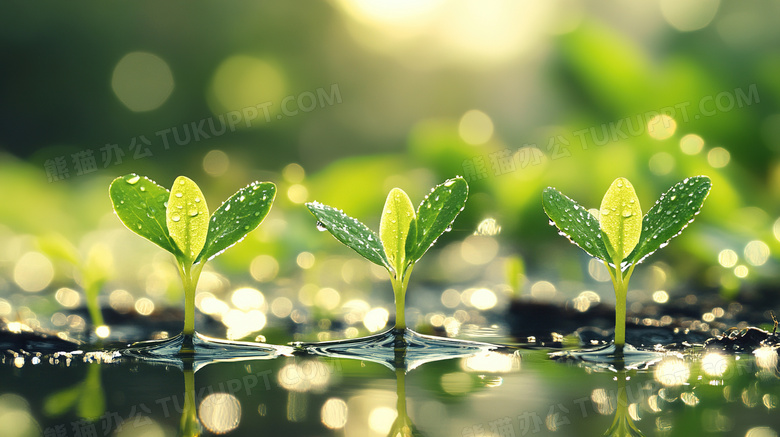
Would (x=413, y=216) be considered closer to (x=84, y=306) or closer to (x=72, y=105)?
(x=84, y=306)

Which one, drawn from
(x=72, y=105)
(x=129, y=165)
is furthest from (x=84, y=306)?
(x=72, y=105)

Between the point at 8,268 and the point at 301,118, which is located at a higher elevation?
the point at 301,118

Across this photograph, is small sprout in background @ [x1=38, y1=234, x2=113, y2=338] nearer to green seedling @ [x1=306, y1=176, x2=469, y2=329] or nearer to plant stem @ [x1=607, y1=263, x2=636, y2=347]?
green seedling @ [x1=306, y1=176, x2=469, y2=329]

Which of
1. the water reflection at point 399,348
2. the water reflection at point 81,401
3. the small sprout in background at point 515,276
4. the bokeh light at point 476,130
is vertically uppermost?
the bokeh light at point 476,130

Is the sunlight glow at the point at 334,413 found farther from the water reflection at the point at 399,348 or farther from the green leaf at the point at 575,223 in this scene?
the green leaf at the point at 575,223

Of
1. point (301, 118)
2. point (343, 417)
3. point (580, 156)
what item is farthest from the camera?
point (301, 118)

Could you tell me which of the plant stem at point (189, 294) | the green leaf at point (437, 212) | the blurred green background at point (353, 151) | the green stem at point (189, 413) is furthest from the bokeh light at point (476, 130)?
the green stem at point (189, 413)
